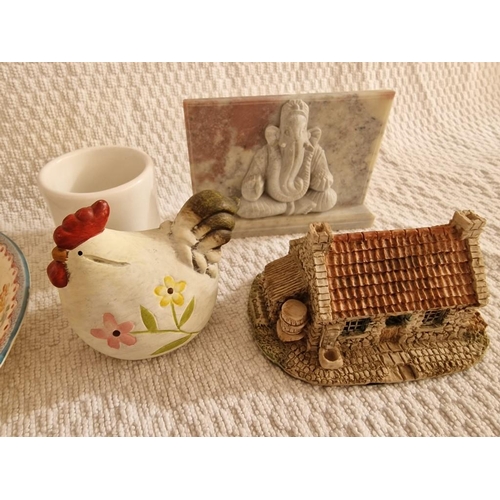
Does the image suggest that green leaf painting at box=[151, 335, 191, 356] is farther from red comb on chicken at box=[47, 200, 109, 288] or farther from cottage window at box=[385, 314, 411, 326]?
cottage window at box=[385, 314, 411, 326]

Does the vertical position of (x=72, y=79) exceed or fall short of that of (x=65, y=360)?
it exceeds it

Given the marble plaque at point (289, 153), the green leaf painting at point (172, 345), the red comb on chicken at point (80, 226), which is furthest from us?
the marble plaque at point (289, 153)

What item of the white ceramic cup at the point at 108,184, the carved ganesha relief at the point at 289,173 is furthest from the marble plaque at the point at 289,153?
the white ceramic cup at the point at 108,184

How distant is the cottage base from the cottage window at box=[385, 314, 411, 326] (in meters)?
0.04

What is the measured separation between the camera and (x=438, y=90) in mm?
1336

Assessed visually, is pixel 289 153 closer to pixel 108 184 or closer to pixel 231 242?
pixel 231 242

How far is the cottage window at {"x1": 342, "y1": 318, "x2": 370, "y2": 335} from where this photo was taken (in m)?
0.65

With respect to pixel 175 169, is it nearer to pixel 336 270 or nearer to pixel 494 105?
pixel 336 270

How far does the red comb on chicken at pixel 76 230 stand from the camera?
0.52 metres

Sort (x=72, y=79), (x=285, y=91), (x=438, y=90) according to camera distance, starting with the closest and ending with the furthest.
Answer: (x=72, y=79), (x=285, y=91), (x=438, y=90)

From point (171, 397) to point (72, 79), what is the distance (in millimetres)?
774

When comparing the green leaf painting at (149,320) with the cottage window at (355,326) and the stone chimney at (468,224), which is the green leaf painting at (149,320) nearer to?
the cottage window at (355,326)

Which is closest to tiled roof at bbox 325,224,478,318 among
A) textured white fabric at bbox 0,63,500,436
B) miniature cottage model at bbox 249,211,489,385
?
miniature cottage model at bbox 249,211,489,385

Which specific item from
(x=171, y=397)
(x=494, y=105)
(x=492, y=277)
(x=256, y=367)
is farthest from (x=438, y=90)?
(x=171, y=397)
